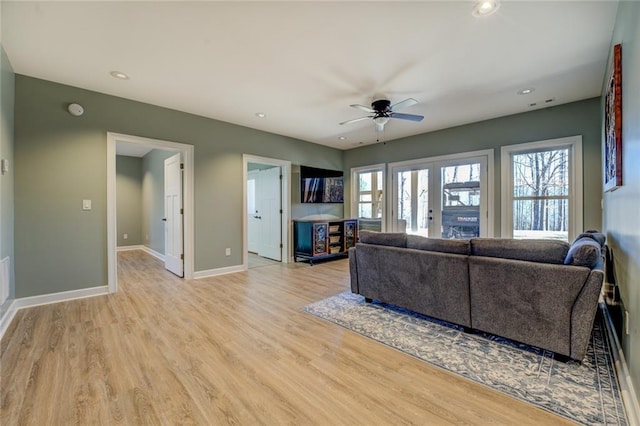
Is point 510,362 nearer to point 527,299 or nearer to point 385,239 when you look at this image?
point 527,299

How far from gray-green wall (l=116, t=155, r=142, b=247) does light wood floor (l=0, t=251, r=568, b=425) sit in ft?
15.5

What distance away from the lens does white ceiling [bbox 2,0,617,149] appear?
208 centimetres

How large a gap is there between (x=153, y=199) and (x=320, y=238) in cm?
415

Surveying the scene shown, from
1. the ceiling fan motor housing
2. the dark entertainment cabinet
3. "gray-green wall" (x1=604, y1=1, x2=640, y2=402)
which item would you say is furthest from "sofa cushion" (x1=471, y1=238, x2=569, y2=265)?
the dark entertainment cabinet

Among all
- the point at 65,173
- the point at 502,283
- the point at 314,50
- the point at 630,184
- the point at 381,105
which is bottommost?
the point at 502,283

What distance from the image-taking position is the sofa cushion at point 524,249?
200 cm

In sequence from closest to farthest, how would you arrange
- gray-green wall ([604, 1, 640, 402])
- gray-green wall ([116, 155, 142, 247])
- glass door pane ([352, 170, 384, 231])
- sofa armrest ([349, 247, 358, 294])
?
gray-green wall ([604, 1, 640, 402])
sofa armrest ([349, 247, 358, 294])
glass door pane ([352, 170, 384, 231])
gray-green wall ([116, 155, 142, 247])

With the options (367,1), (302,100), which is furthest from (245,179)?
(367,1)

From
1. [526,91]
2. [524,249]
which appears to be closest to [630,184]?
[524,249]

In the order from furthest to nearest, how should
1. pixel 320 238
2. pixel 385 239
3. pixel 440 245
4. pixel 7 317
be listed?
1. pixel 320 238
2. pixel 385 239
3. pixel 7 317
4. pixel 440 245

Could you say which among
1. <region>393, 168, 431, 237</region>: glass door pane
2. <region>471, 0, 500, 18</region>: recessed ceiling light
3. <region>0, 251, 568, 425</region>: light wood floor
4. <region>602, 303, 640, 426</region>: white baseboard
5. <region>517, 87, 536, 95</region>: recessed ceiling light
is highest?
<region>517, 87, 536, 95</region>: recessed ceiling light

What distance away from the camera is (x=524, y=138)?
435cm

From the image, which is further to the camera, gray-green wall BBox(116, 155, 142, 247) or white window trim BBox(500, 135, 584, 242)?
gray-green wall BBox(116, 155, 142, 247)

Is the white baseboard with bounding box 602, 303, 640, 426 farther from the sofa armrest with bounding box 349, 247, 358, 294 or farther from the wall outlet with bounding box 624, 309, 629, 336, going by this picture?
the sofa armrest with bounding box 349, 247, 358, 294
